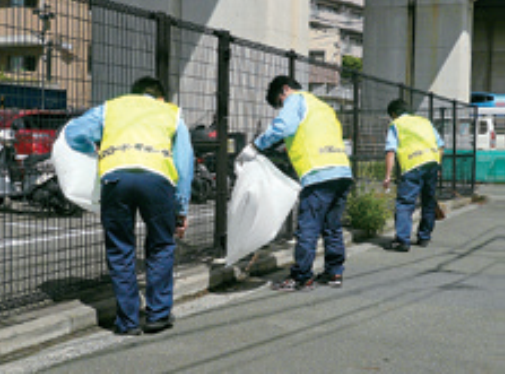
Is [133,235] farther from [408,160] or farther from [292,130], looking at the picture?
[408,160]

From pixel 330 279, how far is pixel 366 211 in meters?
2.78

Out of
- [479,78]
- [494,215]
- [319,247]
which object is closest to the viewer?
[319,247]

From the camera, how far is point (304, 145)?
19.6ft

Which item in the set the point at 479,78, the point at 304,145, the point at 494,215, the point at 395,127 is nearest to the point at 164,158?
the point at 304,145

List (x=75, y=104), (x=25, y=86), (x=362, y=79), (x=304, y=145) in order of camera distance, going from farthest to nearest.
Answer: (x=362, y=79), (x=304, y=145), (x=75, y=104), (x=25, y=86)

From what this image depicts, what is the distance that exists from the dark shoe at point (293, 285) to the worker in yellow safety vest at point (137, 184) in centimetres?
143

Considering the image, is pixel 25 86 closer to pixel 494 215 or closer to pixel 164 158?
pixel 164 158

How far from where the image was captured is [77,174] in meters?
4.80

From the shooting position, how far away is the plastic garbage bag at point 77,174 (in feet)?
15.7

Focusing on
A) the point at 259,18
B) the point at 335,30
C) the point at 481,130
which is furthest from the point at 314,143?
the point at 335,30

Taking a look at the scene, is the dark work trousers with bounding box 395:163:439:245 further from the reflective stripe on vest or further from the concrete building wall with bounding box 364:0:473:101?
the concrete building wall with bounding box 364:0:473:101

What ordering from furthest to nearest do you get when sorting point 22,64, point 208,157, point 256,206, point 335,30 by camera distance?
point 335,30 → point 208,157 → point 256,206 → point 22,64

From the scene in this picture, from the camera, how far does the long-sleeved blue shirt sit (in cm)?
467

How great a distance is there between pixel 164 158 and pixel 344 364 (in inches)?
69.7
